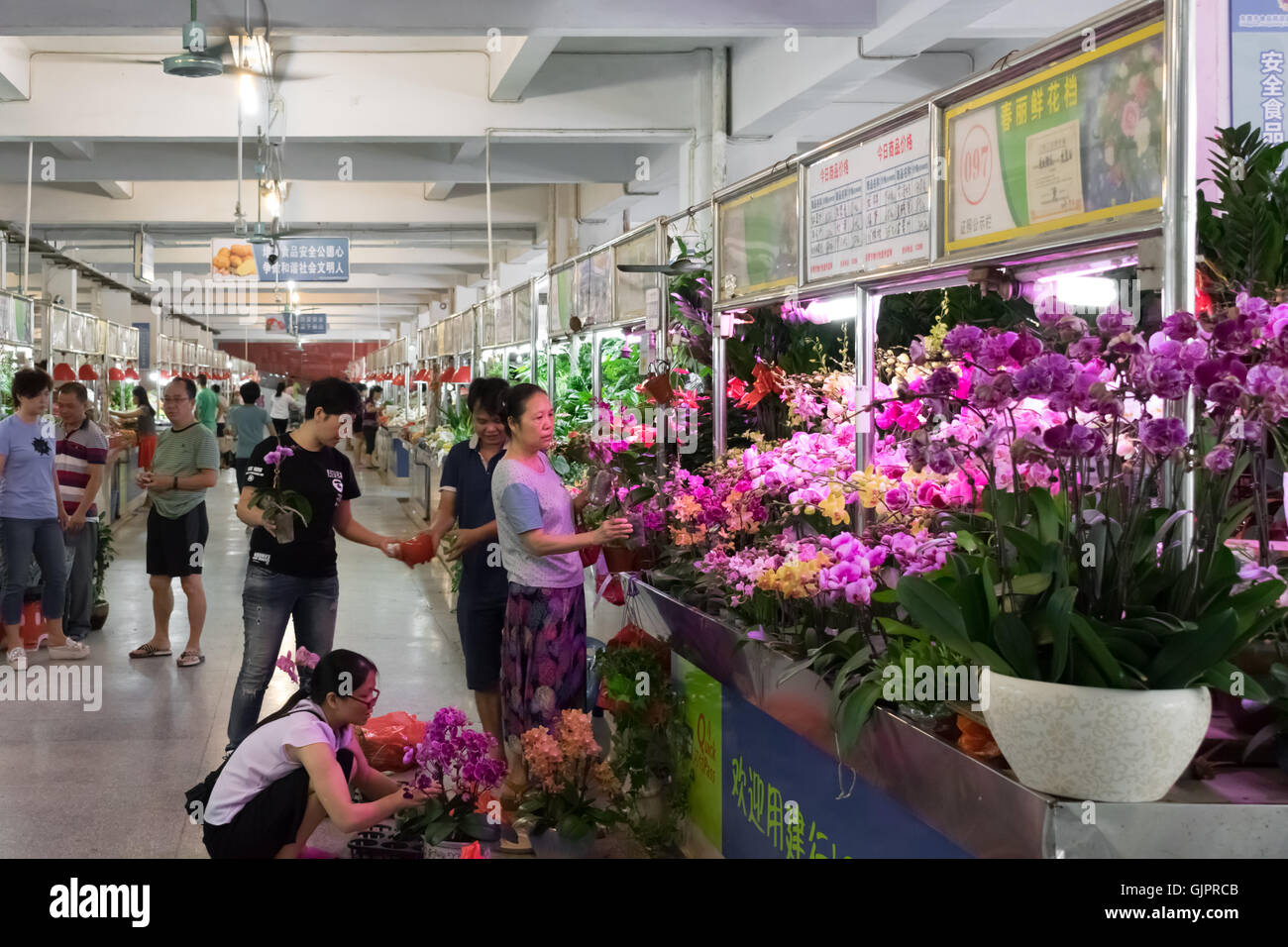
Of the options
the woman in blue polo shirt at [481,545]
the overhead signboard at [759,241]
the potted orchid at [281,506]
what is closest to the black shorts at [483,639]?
the woman in blue polo shirt at [481,545]

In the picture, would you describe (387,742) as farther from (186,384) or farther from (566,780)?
(186,384)

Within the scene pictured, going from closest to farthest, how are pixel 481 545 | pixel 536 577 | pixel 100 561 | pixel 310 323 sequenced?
pixel 536 577
pixel 481 545
pixel 100 561
pixel 310 323

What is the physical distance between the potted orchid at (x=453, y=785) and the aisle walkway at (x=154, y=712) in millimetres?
841

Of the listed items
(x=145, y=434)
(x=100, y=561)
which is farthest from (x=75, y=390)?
(x=145, y=434)

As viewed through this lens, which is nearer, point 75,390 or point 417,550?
point 417,550

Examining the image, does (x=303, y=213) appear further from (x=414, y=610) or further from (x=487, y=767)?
(x=487, y=767)

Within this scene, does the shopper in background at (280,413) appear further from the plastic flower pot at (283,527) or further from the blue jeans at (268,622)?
the plastic flower pot at (283,527)

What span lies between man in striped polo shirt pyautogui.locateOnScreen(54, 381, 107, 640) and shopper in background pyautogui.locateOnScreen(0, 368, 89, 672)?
0.31m

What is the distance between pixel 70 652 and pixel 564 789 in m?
4.13

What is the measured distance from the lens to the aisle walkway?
14.8ft

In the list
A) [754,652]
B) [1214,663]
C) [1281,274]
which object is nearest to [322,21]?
[754,652]

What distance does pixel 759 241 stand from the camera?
198 inches

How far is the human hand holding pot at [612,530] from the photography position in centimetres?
409

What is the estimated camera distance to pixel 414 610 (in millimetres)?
8898
